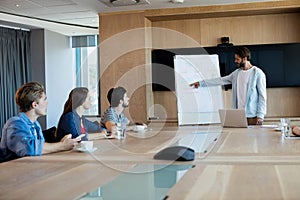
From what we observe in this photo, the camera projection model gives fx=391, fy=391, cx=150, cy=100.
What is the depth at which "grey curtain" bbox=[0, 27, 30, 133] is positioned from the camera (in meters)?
6.78

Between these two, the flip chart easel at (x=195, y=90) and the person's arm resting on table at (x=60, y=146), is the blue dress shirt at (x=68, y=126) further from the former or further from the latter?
the flip chart easel at (x=195, y=90)

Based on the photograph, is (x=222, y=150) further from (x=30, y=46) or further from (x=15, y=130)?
(x=30, y=46)

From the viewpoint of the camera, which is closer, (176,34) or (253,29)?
(253,29)

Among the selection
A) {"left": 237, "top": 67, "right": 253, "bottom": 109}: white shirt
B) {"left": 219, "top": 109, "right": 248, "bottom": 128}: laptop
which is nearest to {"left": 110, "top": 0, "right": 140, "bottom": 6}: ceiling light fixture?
{"left": 237, "top": 67, "right": 253, "bottom": 109}: white shirt

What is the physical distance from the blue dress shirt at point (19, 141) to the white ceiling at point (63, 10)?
10.7 ft

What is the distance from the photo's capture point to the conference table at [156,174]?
48.3 inches

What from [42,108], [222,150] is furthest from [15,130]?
[222,150]

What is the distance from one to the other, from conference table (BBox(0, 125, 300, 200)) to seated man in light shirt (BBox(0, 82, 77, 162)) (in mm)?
111

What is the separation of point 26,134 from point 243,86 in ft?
8.58

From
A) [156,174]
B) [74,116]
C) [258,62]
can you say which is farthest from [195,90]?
[156,174]

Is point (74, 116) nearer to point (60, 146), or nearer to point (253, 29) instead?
point (60, 146)

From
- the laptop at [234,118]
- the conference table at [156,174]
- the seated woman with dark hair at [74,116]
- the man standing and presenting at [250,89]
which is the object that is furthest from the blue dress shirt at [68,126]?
the man standing and presenting at [250,89]

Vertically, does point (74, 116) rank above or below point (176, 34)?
below

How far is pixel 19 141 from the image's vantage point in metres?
2.12
